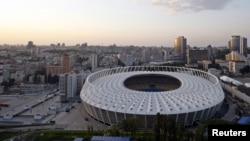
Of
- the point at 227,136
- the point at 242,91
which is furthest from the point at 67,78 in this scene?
the point at 227,136

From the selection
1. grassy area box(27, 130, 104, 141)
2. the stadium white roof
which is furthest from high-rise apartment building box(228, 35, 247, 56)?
grassy area box(27, 130, 104, 141)

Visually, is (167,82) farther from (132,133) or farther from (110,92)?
(132,133)

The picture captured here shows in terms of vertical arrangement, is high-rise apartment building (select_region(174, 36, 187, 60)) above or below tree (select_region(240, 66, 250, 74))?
above

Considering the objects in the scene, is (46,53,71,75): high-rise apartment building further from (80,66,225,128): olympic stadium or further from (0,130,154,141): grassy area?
(0,130,154,141): grassy area

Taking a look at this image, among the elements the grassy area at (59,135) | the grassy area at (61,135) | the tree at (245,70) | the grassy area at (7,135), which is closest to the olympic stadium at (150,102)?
the grassy area at (61,135)

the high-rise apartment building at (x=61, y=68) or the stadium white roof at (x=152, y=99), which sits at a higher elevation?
the high-rise apartment building at (x=61, y=68)

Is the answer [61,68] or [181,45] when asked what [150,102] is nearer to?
[61,68]

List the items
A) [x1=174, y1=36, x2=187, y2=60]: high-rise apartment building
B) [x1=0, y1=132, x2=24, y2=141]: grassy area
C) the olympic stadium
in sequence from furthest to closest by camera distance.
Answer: [x1=174, y1=36, x2=187, y2=60]: high-rise apartment building < the olympic stadium < [x1=0, y1=132, x2=24, y2=141]: grassy area

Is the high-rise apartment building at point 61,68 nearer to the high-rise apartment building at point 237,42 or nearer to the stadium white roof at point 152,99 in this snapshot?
the stadium white roof at point 152,99
